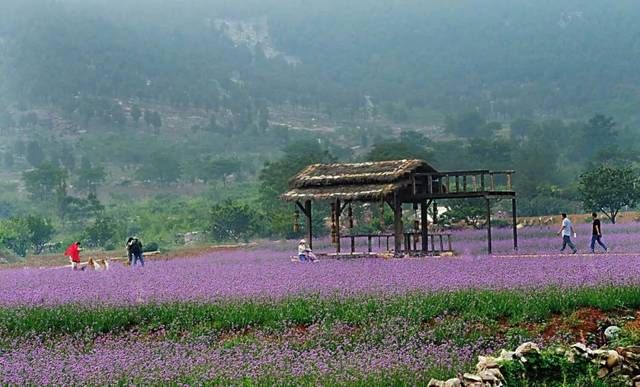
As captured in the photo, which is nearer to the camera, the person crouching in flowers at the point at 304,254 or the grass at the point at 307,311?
the grass at the point at 307,311

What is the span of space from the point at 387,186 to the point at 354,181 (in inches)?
64.7

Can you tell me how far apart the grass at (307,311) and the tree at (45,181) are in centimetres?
7156

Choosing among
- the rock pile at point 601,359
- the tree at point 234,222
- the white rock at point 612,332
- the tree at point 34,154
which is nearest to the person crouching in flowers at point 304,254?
the white rock at point 612,332

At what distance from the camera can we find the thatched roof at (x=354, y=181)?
3058 cm

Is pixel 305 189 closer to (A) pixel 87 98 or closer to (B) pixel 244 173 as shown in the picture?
(B) pixel 244 173

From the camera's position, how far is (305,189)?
32844 mm

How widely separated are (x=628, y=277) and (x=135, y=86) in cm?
17626

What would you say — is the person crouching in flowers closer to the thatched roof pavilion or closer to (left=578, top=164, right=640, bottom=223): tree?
the thatched roof pavilion

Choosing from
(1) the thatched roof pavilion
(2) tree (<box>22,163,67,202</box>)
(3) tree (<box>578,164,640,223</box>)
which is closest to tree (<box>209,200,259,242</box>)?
(3) tree (<box>578,164,640,223</box>)

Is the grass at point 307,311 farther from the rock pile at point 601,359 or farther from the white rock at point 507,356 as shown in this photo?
the white rock at point 507,356

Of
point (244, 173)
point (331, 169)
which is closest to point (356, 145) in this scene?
point (244, 173)

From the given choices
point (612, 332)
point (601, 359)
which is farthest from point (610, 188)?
point (601, 359)

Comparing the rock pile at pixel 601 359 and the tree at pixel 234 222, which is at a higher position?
the rock pile at pixel 601 359

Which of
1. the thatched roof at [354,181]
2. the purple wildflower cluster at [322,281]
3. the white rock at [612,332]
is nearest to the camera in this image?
the white rock at [612,332]
